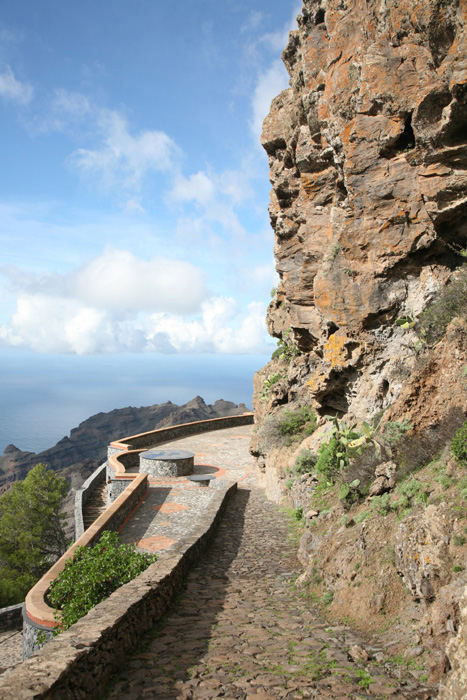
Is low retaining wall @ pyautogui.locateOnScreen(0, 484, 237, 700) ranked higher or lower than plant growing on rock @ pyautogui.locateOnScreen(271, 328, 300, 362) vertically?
lower

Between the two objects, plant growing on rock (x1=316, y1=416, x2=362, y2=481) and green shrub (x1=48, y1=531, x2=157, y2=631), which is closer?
green shrub (x1=48, y1=531, x2=157, y2=631)

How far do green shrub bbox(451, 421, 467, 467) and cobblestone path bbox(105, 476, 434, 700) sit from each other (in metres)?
2.50

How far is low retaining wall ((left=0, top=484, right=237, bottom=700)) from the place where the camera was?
3.50m

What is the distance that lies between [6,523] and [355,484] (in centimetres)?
2800

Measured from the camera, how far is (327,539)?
713 cm

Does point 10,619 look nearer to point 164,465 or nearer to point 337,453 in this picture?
point 164,465

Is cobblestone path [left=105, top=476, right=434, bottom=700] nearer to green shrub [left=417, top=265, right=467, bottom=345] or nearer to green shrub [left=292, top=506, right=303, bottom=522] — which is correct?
green shrub [left=292, top=506, right=303, bottom=522]

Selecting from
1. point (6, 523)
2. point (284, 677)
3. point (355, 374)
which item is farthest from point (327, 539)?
point (6, 523)

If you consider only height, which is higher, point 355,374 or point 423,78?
point 423,78

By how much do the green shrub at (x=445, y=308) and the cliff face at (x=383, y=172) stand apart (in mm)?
501

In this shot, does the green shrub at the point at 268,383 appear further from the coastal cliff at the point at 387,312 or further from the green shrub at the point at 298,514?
the green shrub at the point at 298,514

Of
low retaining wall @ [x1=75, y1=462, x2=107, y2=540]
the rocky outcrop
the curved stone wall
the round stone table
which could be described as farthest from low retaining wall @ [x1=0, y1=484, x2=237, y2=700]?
the rocky outcrop

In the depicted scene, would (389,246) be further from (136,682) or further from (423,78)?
(136,682)

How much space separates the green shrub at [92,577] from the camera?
245 inches
